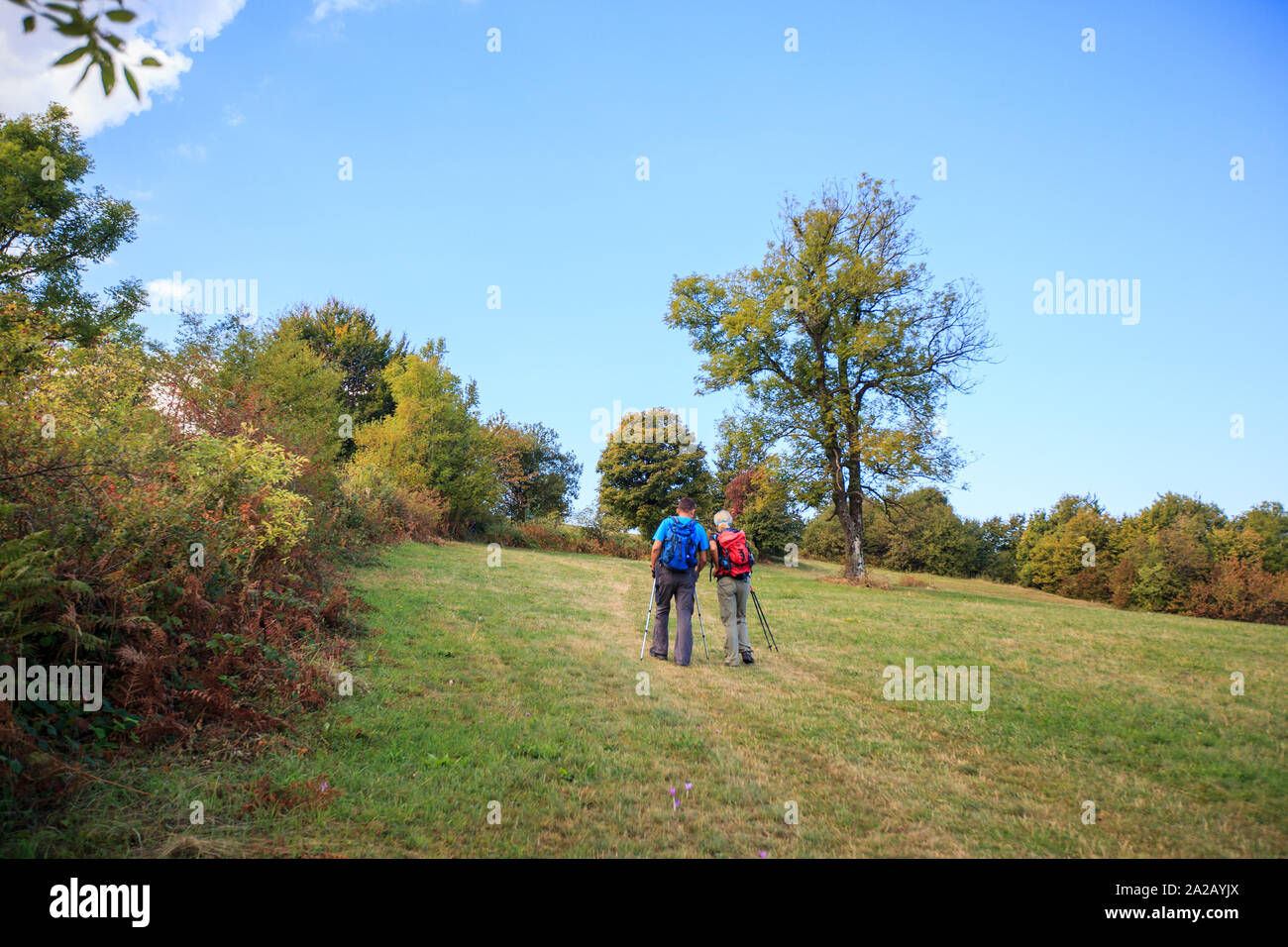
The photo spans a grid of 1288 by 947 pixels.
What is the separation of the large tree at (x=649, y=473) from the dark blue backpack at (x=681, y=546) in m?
36.9

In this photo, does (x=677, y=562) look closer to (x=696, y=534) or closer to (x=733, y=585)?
(x=696, y=534)

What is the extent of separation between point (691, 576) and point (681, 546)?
529 millimetres

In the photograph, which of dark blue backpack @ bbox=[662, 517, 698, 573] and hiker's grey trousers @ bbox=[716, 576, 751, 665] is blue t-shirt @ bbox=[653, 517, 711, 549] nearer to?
dark blue backpack @ bbox=[662, 517, 698, 573]

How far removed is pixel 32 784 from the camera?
3.23m

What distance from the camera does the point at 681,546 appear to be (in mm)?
9008

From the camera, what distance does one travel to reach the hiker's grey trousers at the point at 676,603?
8.81 metres

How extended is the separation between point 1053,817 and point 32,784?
21.5 feet

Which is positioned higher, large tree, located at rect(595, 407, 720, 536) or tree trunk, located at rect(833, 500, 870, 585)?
large tree, located at rect(595, 407, 720, 536)

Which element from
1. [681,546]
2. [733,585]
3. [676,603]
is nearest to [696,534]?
→ [681,546]

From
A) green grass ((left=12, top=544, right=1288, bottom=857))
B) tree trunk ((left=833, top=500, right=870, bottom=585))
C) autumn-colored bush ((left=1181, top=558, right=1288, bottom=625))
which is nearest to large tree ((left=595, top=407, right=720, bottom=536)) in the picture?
tree trunk ((left=833, top=500, right=870, bottom=585))

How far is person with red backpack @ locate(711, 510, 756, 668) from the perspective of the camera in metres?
8.89

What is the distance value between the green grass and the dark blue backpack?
1.52 m
